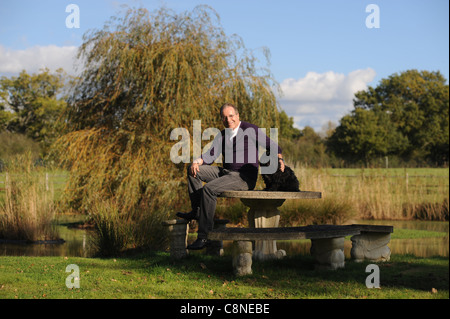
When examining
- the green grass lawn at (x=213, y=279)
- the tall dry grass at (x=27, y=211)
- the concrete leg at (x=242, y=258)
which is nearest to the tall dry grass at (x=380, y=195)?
the tall dry grass at (x=27, y=211)

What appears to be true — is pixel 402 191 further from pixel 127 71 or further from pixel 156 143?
pixel 127 71

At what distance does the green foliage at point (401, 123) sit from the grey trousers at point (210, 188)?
1620 inches

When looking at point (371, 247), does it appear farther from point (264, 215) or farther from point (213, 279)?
point (213, 279)

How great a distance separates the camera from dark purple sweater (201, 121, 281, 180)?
6.45 metres

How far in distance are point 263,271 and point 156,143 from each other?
251 inches

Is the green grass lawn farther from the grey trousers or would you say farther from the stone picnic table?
the grey trousers

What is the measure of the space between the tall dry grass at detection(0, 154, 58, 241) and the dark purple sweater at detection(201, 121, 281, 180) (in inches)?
211

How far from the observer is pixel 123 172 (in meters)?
12.0

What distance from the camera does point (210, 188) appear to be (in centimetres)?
617

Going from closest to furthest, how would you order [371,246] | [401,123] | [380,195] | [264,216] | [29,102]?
[264,216] → [371,246] → [380,195] → [29,102] → [401,123]

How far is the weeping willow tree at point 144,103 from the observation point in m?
12.1

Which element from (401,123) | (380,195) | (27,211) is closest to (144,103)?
(27,211)

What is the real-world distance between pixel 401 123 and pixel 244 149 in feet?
159

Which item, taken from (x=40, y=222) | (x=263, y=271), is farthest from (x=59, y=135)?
(x=263, y=271)
